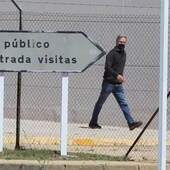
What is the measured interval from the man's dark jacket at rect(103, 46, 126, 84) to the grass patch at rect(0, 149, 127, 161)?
10.5 feet

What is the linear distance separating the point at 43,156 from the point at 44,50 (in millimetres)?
1636

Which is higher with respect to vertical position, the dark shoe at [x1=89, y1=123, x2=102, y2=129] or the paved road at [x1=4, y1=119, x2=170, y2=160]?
the dark shoe at [x1=89, y1=123, x2=102, y2=129]

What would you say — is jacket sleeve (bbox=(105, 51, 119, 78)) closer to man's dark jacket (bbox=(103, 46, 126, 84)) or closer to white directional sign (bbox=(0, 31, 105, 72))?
man's dark jacket (bbox=(103, 46, 126, 84))

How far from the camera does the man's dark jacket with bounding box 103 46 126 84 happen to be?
1292 cm

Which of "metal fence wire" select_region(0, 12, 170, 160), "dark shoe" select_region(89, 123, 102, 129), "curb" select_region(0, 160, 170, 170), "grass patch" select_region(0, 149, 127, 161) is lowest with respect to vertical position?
"curb" select_region(0, 160, 170, 170)

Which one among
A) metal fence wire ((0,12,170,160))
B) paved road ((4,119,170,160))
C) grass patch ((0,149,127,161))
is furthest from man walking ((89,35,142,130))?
grass patch ((0,149,127,161))

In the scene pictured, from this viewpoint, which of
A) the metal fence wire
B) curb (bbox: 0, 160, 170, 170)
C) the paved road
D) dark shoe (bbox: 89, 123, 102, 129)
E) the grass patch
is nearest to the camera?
curb (bbox: 0, 160, 170, 170)

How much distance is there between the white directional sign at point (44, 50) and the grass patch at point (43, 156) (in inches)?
51.3

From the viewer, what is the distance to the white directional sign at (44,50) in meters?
9.78

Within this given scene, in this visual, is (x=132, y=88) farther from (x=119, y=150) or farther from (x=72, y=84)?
(x=119, y=150)

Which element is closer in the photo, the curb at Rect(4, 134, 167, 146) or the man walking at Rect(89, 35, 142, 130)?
the curb at Rect(4, 134, 167, 146)

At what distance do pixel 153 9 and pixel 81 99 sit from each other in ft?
9.41

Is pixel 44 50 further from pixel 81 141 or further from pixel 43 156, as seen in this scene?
pixel 81 141

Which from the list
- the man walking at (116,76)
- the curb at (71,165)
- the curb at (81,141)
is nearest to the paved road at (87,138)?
the curb at (81,141)
